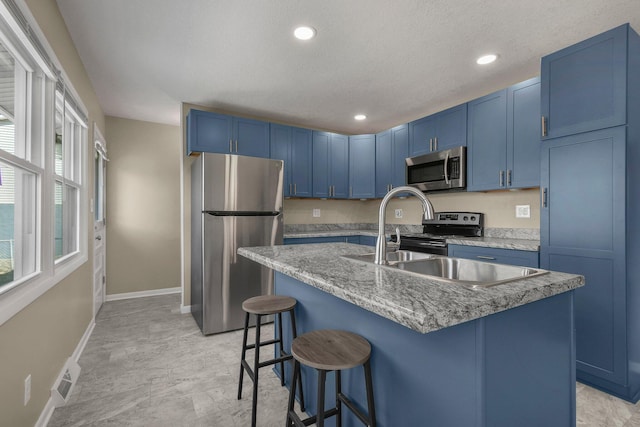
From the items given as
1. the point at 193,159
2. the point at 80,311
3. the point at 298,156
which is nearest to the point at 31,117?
the point at 80,311

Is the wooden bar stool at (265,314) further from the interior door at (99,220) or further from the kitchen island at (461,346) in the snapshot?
Result: the interior door at (99,220)

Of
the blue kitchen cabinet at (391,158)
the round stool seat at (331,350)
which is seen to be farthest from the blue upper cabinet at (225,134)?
the round stool seat at (331,350)

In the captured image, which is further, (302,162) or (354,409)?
(302,162)

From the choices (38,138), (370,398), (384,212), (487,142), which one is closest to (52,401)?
(38,138)

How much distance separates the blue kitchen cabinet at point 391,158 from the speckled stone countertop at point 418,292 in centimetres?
290

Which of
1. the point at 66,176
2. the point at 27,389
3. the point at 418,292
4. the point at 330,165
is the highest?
the point at 330,165

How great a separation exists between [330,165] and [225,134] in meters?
1.52

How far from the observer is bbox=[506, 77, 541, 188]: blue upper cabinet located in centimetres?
265

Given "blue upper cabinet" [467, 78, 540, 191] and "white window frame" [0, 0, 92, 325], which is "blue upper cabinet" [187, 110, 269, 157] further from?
"blue upper cabinet" [467, 78, 540, 191]

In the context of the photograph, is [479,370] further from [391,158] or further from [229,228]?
[391,158]

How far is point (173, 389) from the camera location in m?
2.05

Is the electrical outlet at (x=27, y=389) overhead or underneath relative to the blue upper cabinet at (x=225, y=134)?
underneath

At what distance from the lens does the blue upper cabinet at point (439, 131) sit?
3266 mm

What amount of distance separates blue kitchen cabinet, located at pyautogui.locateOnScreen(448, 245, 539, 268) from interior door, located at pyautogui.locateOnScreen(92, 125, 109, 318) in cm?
391
